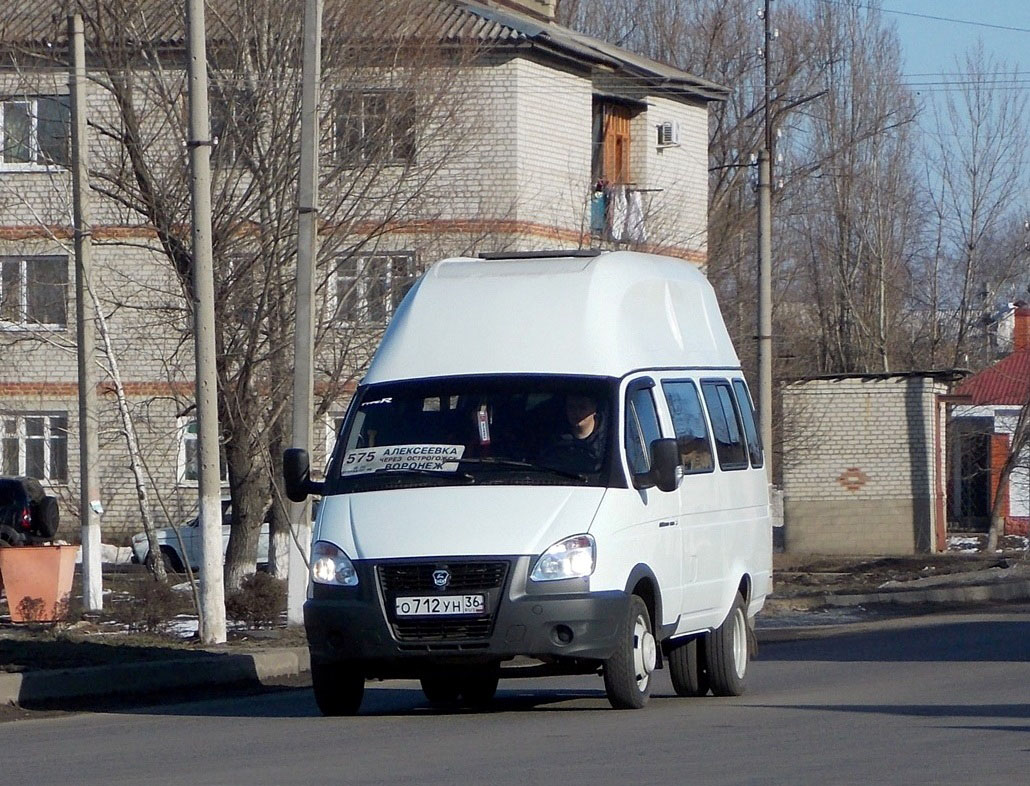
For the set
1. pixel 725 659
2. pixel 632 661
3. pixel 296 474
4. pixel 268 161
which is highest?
pixel 268 161

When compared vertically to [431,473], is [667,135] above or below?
above

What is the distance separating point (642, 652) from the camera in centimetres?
1026

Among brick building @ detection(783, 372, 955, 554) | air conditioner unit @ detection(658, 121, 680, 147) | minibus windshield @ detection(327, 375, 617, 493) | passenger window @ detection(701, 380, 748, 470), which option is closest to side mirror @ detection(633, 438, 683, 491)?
minibus windshield @ detection(327, 375, 617, 493)

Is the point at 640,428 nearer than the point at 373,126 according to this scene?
Yes

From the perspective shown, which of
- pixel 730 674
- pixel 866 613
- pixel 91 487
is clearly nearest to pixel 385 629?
pixel 730 674

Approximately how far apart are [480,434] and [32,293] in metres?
17.2

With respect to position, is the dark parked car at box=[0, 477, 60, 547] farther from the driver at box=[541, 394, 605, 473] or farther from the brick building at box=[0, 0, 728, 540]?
the driver at box=[541, 394, 605, 473]

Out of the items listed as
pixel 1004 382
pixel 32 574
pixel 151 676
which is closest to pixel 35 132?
pixel 32 574

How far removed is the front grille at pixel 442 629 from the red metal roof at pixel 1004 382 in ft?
113

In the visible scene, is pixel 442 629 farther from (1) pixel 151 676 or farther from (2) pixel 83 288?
(2) pixel 83 288

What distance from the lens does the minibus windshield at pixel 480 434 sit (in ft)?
33.5

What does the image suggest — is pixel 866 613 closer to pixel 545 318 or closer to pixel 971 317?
pixel 545 318

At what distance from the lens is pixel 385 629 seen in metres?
9.80

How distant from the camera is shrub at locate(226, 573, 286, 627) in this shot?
17.4m
